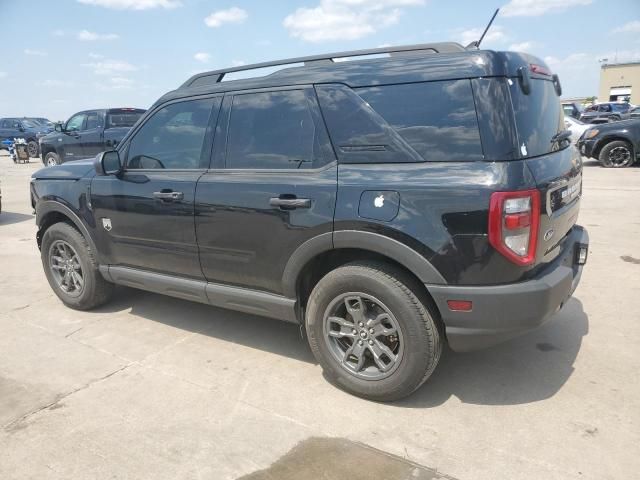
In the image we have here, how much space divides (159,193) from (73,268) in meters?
1.54

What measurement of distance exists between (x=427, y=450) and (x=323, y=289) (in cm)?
105

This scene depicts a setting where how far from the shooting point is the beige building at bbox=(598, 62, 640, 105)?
73125 mm

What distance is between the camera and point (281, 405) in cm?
296

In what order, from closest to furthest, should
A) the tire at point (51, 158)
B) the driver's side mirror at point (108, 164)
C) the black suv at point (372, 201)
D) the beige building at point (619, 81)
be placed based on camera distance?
the black suv at point (372, 201), the driver's side mirror at point (108, 164), the tire at point (51, 158), the beige building at point (619, 81)

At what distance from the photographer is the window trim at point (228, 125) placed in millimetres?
2996

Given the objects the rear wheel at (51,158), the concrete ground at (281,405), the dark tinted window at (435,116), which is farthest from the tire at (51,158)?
the dark tinted window at (435,116)

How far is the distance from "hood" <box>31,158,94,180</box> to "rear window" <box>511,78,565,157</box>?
344 centimetres

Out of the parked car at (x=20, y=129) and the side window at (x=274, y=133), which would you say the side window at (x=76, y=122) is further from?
the side window at (x=274, y=133)

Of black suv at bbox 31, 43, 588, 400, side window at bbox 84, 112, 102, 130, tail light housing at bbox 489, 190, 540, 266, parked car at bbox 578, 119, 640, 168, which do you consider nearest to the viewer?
tail light housing at bbox 489, 190, 540, 266

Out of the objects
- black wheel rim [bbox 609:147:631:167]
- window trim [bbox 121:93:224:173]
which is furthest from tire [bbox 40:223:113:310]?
black wheel rim [bbox 609:147:631:167]

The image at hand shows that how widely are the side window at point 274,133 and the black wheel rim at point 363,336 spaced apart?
0.89m

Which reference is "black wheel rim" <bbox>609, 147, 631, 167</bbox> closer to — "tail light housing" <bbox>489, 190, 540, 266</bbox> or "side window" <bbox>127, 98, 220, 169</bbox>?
"tail light housing" <bbox>489, 190, 540, 266</bbox>

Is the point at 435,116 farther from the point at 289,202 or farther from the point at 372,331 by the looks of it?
the point at 372,331

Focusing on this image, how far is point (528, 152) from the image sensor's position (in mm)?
2600
